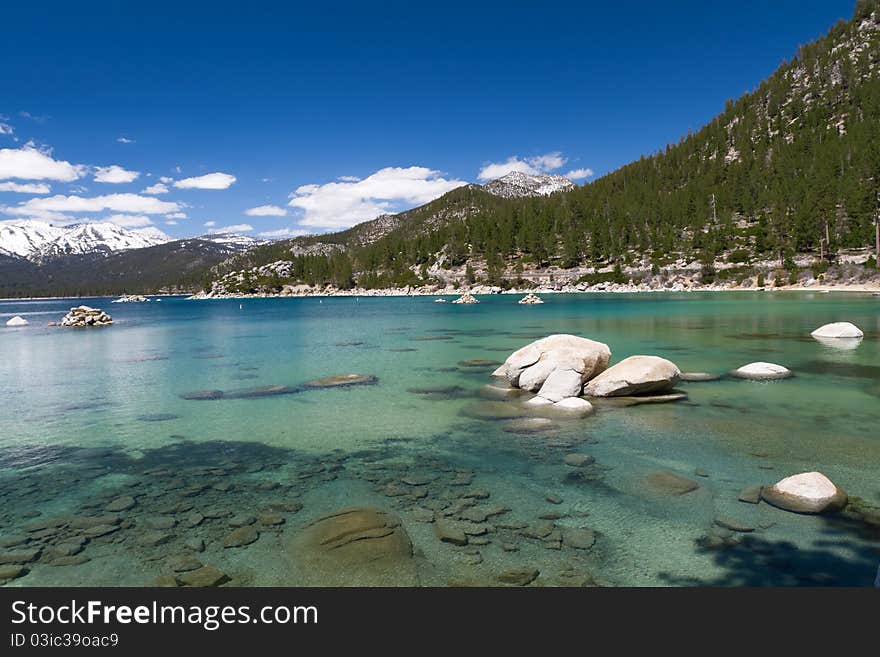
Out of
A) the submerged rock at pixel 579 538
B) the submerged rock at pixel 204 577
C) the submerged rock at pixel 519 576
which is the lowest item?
the submerged rock at pixel 579 538

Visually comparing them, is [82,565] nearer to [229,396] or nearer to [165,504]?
[165,504]

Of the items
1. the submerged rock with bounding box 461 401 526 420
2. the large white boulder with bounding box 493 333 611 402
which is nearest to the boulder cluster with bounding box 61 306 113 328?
the large white boulder with bounding box 493 333 611 402

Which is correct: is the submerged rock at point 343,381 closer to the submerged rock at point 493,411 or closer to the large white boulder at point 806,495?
the submerged rock at point 493,411

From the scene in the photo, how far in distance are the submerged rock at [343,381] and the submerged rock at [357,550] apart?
1480cm

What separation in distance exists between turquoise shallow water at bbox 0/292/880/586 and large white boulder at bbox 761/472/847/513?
0.31 m

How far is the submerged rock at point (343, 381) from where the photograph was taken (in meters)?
24.3

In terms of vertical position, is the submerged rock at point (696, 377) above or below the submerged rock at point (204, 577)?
below

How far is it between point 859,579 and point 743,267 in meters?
140

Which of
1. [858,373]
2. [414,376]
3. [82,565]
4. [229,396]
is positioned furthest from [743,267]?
[82,565]

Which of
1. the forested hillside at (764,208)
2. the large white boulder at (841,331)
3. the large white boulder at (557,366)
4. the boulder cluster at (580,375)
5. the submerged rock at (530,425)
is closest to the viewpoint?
the submerged rock at (530,425)

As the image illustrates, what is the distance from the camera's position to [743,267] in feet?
412

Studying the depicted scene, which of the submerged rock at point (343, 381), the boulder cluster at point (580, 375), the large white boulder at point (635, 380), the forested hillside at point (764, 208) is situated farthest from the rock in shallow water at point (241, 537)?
the forested hillside at point (764, 208)

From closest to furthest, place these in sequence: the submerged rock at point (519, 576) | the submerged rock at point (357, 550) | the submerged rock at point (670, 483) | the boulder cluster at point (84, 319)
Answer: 1. the submerged rock at point (519, 576)
2. the submerged rock at point (357, 550)
3. the submerged rock at point (670, 483)
4. the boulder cluster at point (84, 319)

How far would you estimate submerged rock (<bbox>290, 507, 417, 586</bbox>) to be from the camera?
7.50 m
